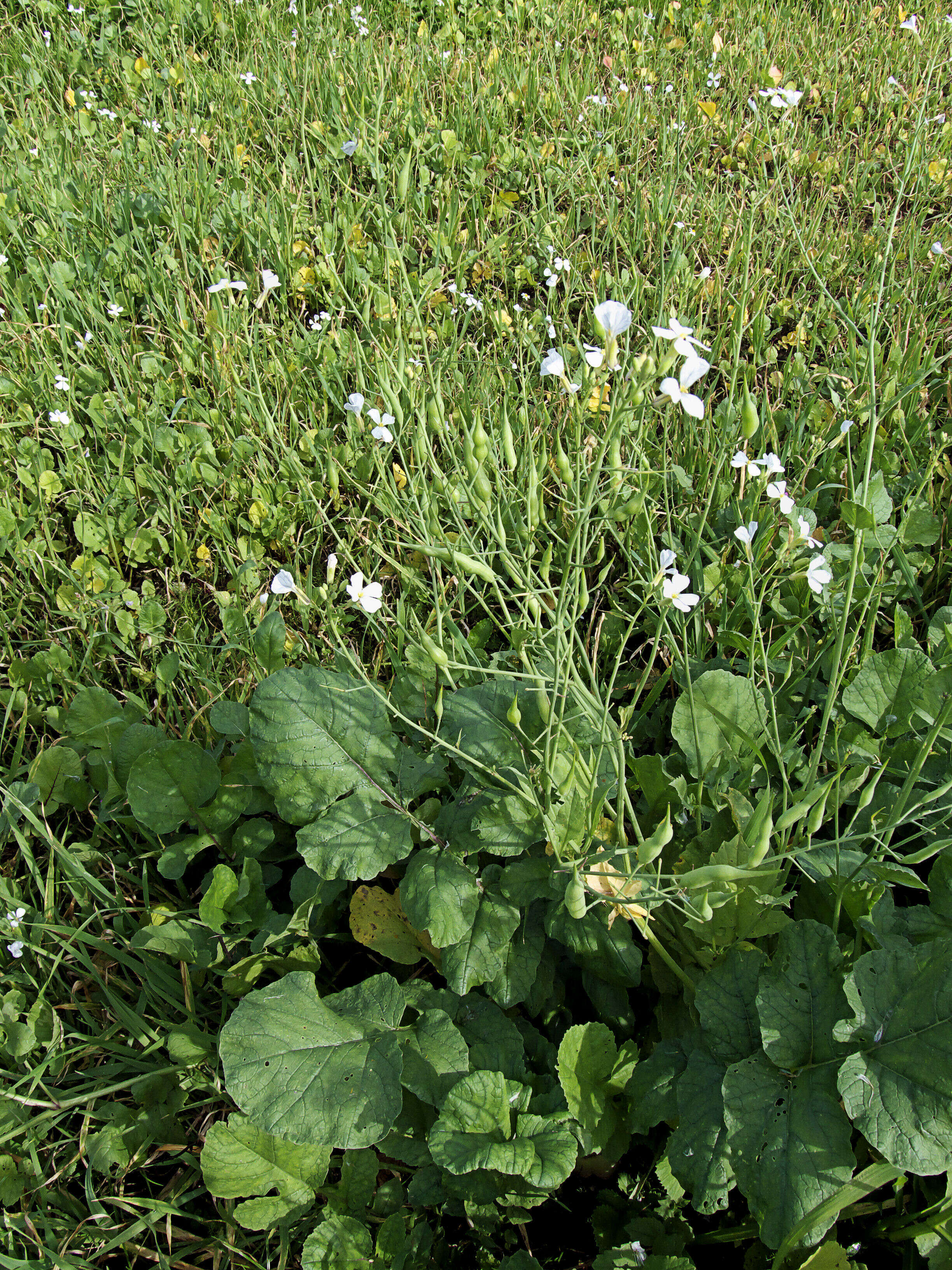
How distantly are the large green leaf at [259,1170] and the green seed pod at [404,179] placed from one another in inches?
92.4

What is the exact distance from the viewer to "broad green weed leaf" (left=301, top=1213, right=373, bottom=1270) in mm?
1211

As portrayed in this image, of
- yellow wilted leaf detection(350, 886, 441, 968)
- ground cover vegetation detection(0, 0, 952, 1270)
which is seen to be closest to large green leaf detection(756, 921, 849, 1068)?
ground cover vegetation detection(0, 0, 952, 1270)

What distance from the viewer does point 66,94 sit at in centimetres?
351

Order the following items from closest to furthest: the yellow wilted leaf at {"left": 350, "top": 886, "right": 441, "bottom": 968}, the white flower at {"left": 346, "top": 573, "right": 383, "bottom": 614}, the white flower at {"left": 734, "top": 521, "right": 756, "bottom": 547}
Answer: the white flower at {"left": 346, "top": 573, "right": 383, "bottom": 614} → the yellow wilted leaf at {"left": 350, "top": 886, "right": 441, "bottom": 968} → the white flower at {"left": 734, "top": 521, "right": 756, "bottom": 547}

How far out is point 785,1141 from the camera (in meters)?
1.13

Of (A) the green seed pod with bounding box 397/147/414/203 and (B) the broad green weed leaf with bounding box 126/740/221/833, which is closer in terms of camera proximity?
(B) the broad green weed leaf with bounding box 126/740/221/833

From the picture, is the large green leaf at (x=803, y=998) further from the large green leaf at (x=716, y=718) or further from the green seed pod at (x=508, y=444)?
the green seed pod at (x=508, y=444)

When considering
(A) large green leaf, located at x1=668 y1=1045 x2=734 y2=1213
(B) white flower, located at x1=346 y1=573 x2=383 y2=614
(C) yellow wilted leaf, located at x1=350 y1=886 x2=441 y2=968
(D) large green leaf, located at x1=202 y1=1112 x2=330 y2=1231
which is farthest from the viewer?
(C) yellow wilted leaf, located at x1=350 y1=886 x2=441 y2=968

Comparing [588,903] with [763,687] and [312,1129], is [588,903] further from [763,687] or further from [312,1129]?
[763,687]

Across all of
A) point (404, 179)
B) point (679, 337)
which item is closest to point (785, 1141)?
point (679, 337)

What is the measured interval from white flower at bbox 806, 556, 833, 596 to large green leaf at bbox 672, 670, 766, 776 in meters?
0.20

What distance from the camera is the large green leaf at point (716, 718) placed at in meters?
1.54

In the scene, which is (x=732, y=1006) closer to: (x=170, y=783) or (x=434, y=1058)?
(x=434, y=1058)

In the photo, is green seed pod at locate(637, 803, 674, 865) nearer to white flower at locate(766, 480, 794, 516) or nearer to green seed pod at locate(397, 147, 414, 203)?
white flower at locate(766, 480, 794, 516)
